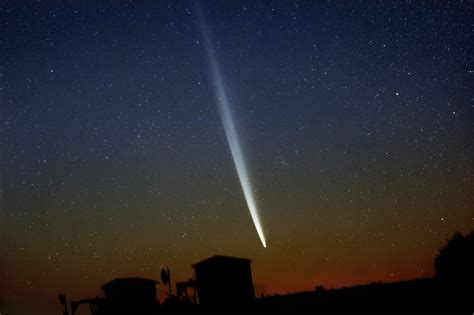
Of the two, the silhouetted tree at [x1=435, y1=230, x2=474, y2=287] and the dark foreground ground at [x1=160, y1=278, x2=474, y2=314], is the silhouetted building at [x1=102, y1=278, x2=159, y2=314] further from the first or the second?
the silhouetted tree at [x1=435, y1=230, x2=474, y2=287]

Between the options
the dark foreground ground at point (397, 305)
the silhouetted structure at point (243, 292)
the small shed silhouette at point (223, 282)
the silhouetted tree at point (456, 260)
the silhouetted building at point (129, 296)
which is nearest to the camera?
the dark foreground ground at point (397, 305)

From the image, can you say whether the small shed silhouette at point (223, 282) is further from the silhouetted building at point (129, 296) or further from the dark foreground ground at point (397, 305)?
the silhouetted building at point (129, 296)

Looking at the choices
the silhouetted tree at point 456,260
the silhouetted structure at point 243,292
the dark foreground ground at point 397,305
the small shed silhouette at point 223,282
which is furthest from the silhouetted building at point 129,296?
the silhouetted tree at point 456,260

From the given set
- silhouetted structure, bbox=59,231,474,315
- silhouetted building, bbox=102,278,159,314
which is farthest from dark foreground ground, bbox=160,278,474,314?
silhouetted building, bbox=102,278,159,314

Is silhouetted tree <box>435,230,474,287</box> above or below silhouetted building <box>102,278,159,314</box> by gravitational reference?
below

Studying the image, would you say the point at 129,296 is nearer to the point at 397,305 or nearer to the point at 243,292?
the point at 243,292

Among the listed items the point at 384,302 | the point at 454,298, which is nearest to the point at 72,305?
the point at 384,302
